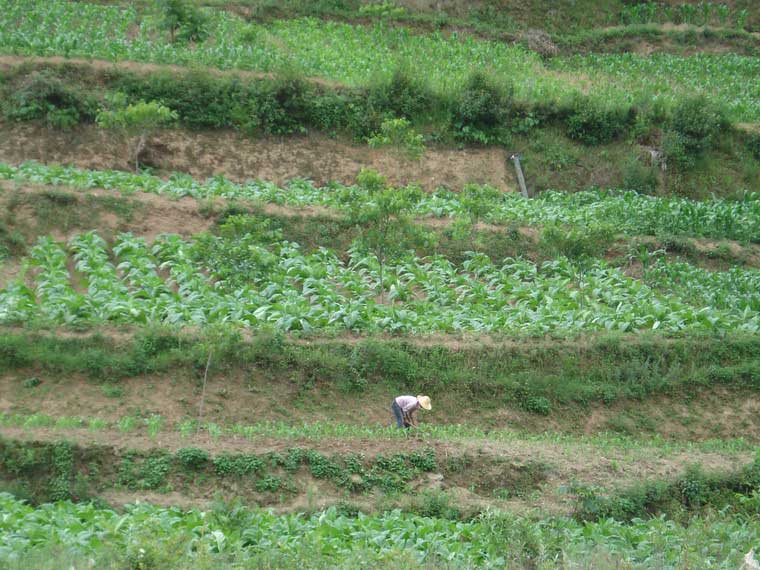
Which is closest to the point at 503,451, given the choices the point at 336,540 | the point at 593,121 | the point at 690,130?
the point at 336,540

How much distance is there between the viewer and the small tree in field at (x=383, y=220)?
51.6 ft

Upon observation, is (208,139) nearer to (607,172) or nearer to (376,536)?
(607,172)

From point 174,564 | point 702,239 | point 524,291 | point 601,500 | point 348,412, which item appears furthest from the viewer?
point 702,239

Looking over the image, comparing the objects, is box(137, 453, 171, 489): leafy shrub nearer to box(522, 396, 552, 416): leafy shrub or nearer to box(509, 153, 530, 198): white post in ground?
box(522, 396, 552, 416): leafy shrub

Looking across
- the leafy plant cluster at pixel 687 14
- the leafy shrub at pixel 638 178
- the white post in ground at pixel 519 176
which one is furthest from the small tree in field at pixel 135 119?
the leafy plant cluster at pixel 687 14

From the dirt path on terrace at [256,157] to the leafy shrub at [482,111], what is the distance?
54 centimetres

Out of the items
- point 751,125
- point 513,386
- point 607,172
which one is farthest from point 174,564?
point 751,125

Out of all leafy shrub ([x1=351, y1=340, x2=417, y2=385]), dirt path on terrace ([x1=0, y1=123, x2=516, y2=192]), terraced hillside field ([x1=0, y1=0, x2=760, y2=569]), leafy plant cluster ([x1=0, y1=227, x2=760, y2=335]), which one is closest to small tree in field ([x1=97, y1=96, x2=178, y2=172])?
terraced hillside field ([x1=0, y1=0, x2=760, y2=569])

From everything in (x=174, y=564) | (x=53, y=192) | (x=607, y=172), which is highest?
(x=174, y=564)

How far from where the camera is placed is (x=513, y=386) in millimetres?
14461

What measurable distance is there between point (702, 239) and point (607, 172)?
566 cm

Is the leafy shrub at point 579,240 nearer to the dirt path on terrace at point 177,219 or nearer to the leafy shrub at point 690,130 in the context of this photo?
the dirt path on terrace at point 177,219

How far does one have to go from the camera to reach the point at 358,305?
616 inches

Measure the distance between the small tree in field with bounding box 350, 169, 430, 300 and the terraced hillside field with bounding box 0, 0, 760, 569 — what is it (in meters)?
0.07
